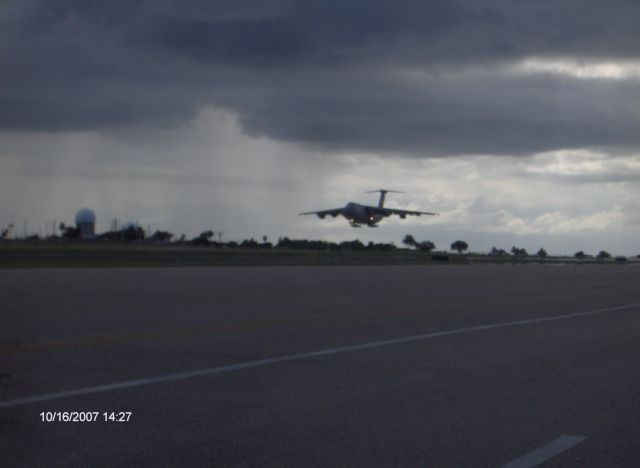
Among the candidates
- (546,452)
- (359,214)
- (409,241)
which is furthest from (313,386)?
(409,241)

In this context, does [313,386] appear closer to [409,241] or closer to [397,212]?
[397,212]

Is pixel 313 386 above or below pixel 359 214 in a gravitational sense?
below

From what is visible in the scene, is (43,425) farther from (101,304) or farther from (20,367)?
(101,304)

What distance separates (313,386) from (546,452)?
3607 millimetres

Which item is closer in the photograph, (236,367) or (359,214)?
(236,367)

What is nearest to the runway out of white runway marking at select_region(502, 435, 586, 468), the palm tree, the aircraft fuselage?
white runway marking at select_region(502, 435, 586, 468)

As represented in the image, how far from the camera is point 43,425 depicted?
802cm

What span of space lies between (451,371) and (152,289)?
17012 millimetres

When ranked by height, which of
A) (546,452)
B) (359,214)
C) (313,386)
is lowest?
(546,452)

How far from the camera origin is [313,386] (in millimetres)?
10266

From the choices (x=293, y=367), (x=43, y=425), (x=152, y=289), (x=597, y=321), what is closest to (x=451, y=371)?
(x=293, y=367)

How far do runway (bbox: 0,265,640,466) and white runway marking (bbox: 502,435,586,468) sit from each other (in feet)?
0.07

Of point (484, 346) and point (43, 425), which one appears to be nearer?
point (43, 425)

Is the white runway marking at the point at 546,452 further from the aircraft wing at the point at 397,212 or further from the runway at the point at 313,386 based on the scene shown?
the aircraft wing at the point at 397,212
